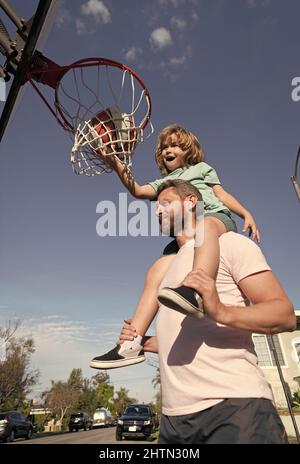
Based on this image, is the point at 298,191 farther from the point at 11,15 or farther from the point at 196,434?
the point at 196,434

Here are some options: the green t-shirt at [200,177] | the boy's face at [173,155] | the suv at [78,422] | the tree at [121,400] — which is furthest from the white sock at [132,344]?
the tree at [121,400]

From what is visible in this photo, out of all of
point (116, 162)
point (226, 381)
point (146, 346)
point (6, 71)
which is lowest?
point (226, 381)

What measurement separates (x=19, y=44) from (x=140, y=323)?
9.60ft

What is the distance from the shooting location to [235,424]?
1.29 m

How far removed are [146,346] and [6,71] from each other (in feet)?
9.88

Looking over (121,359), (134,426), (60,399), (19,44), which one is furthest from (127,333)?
(60,399)

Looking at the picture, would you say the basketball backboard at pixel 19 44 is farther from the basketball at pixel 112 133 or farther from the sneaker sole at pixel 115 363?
the sneaker sole at pixel 115 363

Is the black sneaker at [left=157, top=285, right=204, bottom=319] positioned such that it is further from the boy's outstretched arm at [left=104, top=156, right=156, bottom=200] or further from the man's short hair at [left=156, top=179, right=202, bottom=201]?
the boy's outstretched arm at [left=104, top=156, right=156, bottom=200]

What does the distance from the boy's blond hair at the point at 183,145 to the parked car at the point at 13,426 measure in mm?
18243

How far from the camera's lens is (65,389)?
52.5 meters

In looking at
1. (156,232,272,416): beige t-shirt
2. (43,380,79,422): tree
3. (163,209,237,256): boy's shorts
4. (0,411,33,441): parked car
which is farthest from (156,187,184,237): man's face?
(43,380,79,422): tree

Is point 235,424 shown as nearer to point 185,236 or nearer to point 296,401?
point 185,236

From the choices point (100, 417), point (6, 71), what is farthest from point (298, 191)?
point (100, 417)

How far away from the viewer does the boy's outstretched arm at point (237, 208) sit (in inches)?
112
